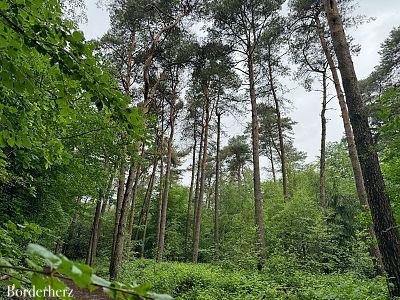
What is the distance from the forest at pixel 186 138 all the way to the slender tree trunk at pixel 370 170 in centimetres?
2

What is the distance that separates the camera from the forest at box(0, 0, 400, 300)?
1.45 metres

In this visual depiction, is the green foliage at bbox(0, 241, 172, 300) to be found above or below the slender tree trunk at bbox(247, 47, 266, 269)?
below

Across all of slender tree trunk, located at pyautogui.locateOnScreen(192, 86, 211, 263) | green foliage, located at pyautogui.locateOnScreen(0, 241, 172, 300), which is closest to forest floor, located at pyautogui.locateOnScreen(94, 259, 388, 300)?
green foliage, located at pyautogui.locateOnScreen(0, 241, 172, 300)

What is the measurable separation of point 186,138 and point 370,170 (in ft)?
51.1

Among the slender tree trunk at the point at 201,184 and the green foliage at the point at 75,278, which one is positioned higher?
the slender tree trunk at the point at 201,184

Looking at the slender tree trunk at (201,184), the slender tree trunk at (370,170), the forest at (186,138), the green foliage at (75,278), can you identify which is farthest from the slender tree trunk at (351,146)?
the green foliage at (75,278)

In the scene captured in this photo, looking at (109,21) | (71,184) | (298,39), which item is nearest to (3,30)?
(71,184)

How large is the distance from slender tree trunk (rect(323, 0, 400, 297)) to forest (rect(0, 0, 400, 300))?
0.02m

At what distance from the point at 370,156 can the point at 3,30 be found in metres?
4.95

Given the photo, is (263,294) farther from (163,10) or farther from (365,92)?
(365,92)

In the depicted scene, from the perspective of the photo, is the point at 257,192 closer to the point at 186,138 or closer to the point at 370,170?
the point at 370,170

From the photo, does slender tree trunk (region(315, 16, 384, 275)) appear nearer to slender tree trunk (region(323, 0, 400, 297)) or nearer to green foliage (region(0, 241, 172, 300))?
slender tree trunk (region(323, 0, 400, 297))

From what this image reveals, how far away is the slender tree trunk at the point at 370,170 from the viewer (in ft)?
14.2

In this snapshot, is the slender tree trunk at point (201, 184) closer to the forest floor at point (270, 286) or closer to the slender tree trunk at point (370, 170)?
the forest floor at point (270, 286)
